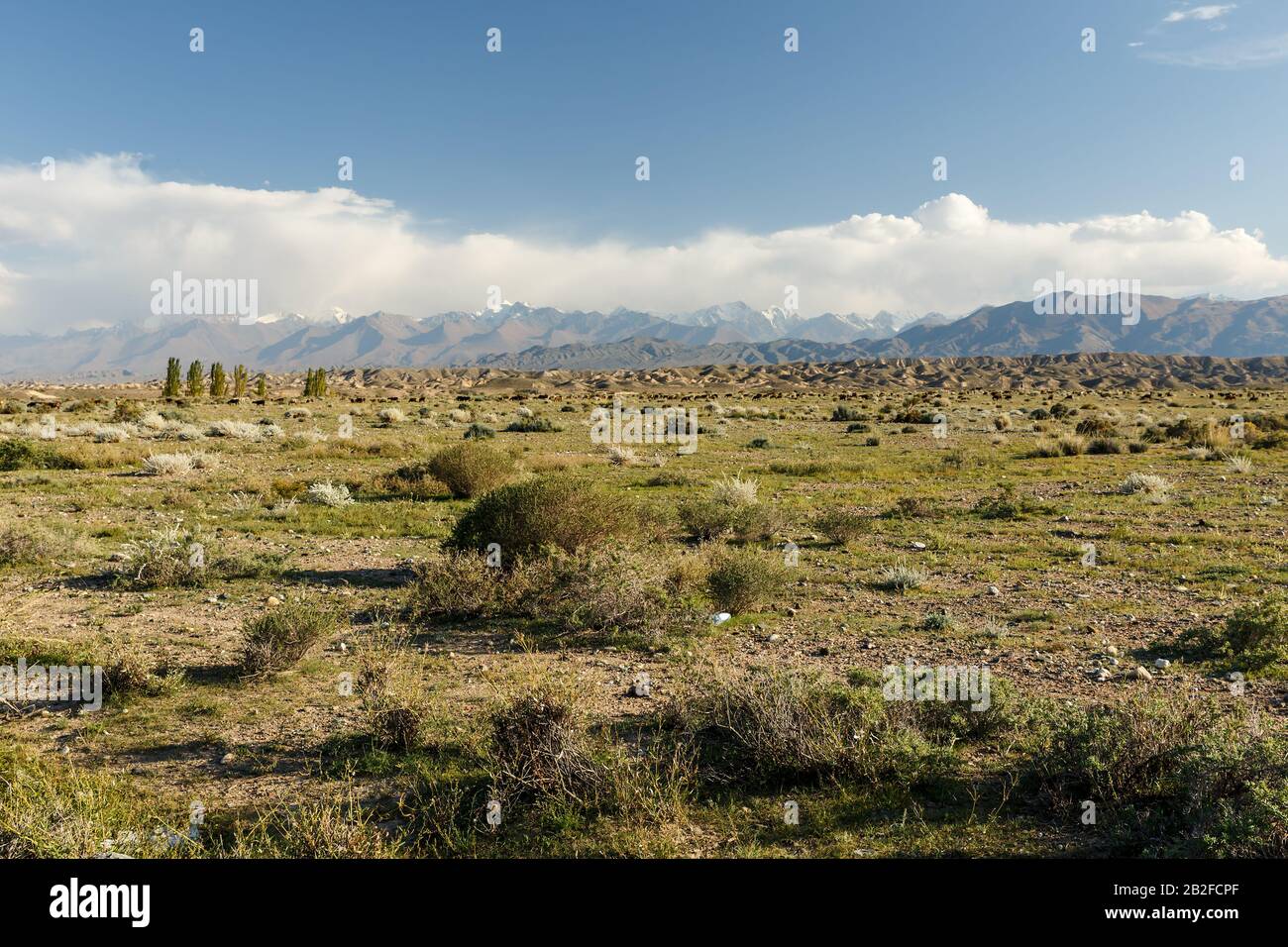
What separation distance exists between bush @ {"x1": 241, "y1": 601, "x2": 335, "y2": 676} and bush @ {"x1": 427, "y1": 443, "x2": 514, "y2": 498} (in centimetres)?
994

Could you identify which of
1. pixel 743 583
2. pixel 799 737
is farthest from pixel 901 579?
pixel 799 737

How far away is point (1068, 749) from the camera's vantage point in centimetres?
533

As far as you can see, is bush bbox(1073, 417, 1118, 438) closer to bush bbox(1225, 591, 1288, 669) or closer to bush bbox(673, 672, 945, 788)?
bush bbox(1225, 591, 1288, 669)

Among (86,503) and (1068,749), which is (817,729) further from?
→ (86,503)

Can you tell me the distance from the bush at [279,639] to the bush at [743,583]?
4775 millimetres

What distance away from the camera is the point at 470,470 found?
18.0 metres

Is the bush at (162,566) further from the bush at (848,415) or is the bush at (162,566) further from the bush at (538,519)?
the bush at (848,415)

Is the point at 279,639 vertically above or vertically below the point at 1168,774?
above

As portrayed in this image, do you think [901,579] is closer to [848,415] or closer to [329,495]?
[329,495]

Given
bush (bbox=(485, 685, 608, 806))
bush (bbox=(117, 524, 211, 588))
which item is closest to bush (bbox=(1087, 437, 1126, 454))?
bush (bbox=(485, 685, 608, 806))

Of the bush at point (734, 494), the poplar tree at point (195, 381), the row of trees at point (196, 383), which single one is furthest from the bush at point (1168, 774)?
the poplar tree at point (195, 381)

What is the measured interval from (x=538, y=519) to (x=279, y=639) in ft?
13.8

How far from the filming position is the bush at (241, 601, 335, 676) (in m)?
7.44
